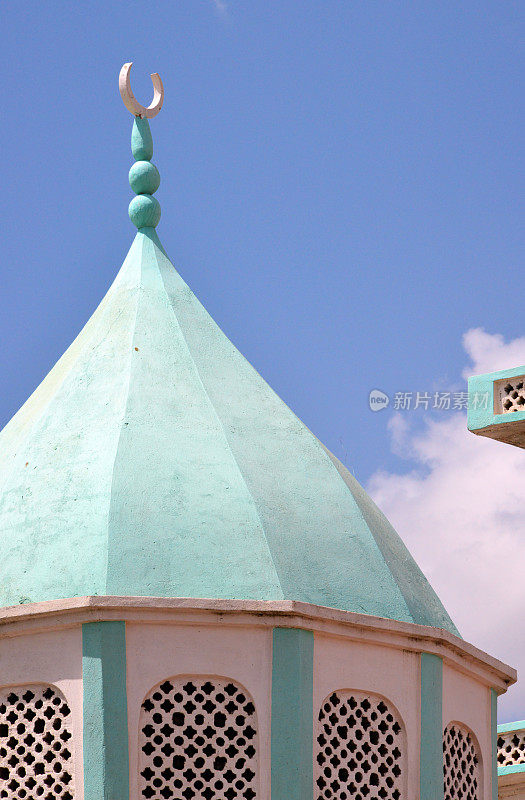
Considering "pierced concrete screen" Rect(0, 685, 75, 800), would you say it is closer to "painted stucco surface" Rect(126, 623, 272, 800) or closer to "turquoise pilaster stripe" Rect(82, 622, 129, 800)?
"turquoise pilaster stripe" Rect(82, 622, 129, 800)

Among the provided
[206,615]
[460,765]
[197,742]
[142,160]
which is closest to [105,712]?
[197,742]

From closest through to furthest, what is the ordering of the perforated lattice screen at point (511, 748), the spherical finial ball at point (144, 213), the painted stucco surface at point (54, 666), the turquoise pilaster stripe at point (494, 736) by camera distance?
the painted stucco surface at point (54, 666), the turquoise pilaster stripe at point (494, 736), the perforated lattice screen at point (511, 748), the spherical finial ball at point (144, 213)

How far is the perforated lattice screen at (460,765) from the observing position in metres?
15.1

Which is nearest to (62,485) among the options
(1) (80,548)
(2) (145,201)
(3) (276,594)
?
(1) (80,548)

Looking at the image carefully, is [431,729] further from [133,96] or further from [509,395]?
[133,96]

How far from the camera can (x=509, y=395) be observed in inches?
516

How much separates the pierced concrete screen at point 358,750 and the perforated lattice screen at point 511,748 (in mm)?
2480

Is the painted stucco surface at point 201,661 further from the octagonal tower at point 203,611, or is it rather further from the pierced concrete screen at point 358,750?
the pierced concrete screen at point 358,750

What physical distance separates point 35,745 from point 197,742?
51.0 inches

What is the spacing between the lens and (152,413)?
50.1ft

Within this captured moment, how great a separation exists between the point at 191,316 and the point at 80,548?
10.4 feet

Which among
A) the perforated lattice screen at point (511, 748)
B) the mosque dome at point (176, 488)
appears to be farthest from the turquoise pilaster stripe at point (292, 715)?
the perforated lattice screen at point (511, 748)

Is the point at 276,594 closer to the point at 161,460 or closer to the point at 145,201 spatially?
the point at 161,460

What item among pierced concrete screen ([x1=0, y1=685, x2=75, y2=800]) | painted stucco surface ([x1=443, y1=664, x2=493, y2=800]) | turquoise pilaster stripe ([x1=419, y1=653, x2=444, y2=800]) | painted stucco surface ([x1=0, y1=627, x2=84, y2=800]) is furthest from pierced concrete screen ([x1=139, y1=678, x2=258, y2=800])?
painted stucco surface ([x1=443, y1=664, x2=493, y2=800])
